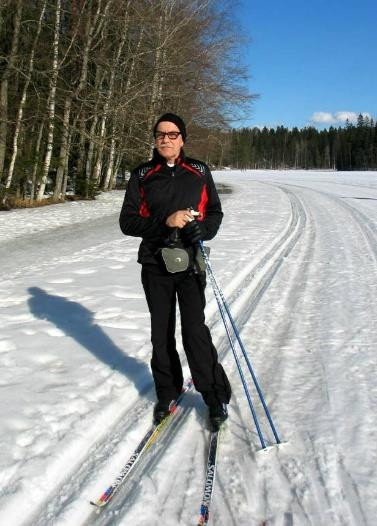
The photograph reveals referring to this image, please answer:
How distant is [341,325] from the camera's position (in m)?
5.11

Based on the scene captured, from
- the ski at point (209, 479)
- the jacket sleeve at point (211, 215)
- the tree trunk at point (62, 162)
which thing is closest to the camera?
the ski at point (209, 479)

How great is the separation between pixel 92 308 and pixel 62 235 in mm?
6851

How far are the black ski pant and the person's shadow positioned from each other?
61 cm

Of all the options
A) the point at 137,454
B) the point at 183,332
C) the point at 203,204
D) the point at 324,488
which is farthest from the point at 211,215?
the point at 324,488

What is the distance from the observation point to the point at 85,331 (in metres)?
4.96

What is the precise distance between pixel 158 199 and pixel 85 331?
248 cm

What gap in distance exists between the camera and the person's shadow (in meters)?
3.99

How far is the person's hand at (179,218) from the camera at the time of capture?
109 inches

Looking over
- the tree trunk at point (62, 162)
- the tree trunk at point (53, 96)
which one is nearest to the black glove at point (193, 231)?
the tree trunk at point (53, 96)

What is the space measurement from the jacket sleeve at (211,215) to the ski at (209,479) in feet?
4.19

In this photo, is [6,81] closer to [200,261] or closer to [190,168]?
[190,168]

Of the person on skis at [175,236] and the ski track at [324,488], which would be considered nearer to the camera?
the ski track at [324,488]

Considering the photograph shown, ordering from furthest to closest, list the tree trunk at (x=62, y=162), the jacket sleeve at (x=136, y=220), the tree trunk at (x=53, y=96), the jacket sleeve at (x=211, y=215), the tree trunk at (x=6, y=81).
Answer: the tree trunk at (x=62, y=162) < the tree trunk at (x=53, y=96) < the tree trunk at (x=6, y=81) < the jacket sleeve at (x=211, y=215) < the jacket sleeve at (x=136, y=220)

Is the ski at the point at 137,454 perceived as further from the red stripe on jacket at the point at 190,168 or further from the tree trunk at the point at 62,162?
the tree trunk at the point at 62,162
